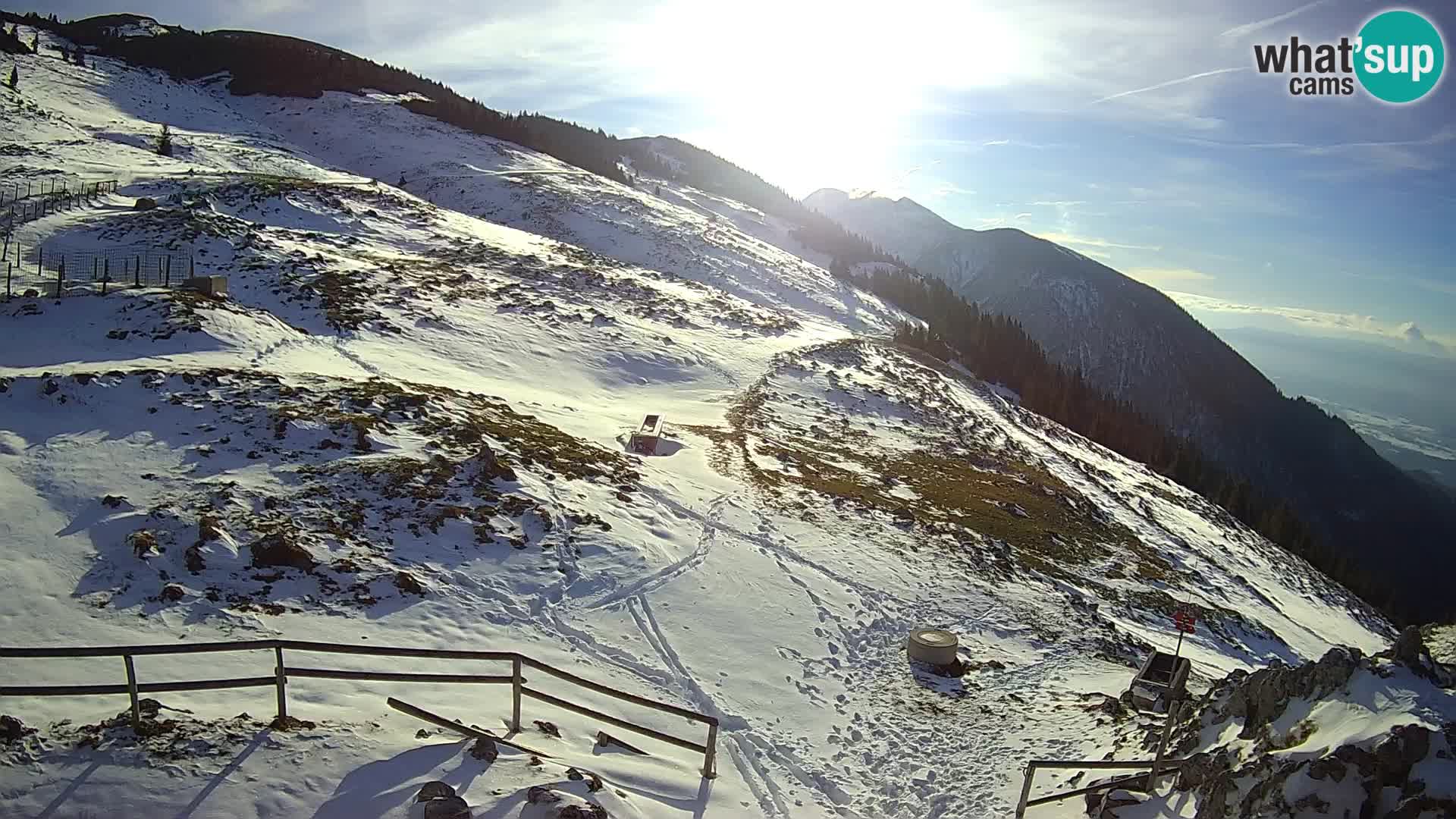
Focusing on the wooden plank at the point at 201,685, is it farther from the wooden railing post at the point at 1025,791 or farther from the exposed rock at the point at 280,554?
the wooden railing post at the point at 1025,791

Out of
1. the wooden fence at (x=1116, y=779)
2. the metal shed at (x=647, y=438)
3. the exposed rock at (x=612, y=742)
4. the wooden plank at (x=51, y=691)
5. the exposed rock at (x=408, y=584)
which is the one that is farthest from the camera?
the metal shed at (x=647, y=438)

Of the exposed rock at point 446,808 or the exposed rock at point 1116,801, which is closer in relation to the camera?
the exposed rock at point 446,808

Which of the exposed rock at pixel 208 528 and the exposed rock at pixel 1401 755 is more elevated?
the exposed rock at pixel 1401 755

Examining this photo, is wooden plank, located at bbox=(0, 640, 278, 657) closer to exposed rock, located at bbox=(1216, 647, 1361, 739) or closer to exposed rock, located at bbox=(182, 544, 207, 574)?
exposed rock, located at bbox=(182, 544, 207, 574)

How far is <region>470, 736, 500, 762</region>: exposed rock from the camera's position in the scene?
335 inches

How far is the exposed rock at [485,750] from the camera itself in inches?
335

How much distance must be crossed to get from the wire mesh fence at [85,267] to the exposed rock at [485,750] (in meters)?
26.3

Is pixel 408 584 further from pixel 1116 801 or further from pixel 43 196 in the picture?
pixel 43 196

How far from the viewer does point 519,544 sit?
16.7 m

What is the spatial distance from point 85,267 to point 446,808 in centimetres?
3623

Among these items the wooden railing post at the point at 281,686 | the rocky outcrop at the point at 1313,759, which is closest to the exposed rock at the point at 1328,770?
the rocky outcrop at the point at 1313,759

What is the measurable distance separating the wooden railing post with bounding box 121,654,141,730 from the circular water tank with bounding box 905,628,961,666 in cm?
1418

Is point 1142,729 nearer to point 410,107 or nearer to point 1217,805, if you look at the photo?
point 1217,805

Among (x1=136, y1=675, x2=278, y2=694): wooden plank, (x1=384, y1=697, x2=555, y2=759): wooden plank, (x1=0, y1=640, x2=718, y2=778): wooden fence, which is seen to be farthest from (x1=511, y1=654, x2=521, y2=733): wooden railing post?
(x1=136, y1=675, x2=278, y2=694): wooden plank
